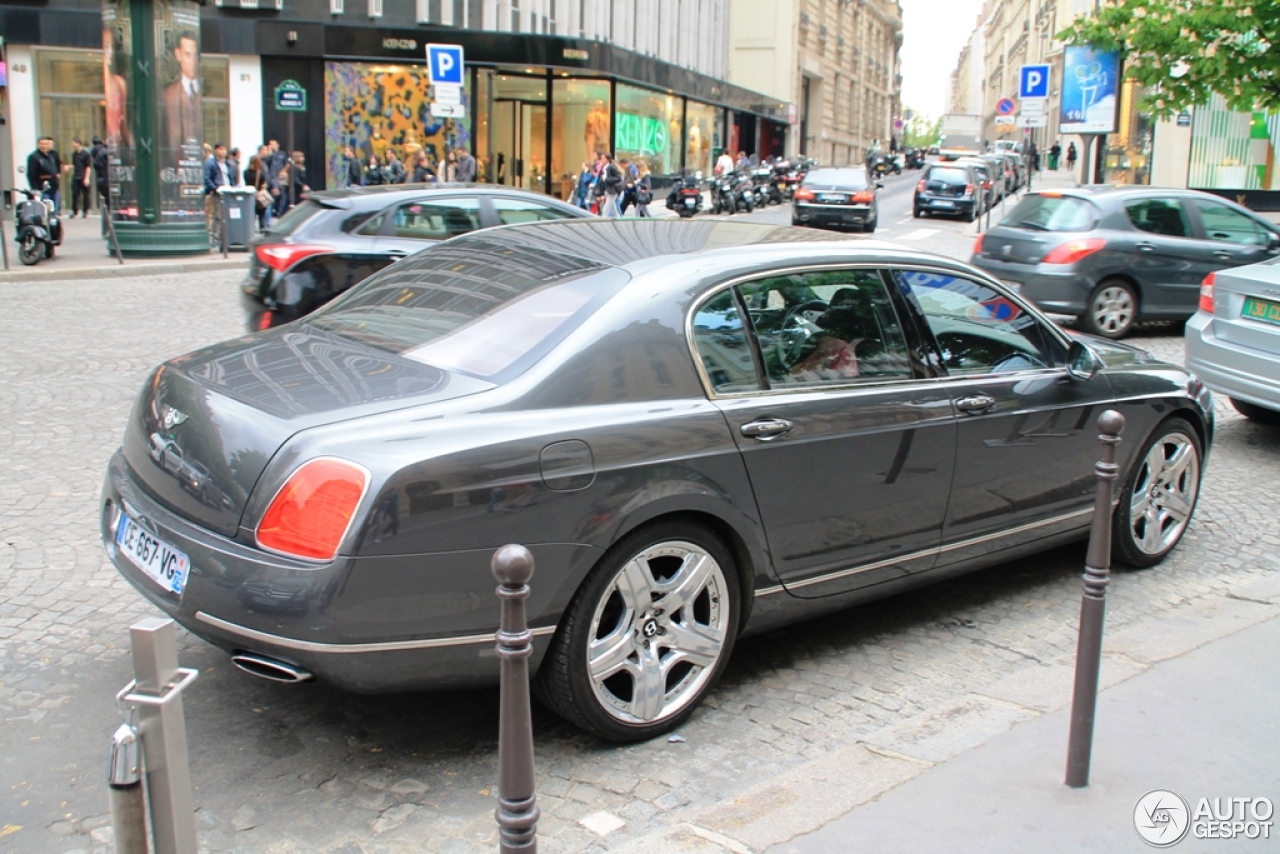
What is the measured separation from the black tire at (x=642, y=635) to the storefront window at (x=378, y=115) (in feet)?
98.3

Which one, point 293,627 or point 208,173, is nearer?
point 293,627

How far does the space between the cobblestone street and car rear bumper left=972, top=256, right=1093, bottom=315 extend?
636 centimetres

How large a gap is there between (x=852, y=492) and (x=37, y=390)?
22.4 ft

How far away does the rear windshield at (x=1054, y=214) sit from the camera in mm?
12688

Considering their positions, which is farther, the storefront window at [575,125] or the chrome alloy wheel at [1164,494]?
the storefront window at [575,125]

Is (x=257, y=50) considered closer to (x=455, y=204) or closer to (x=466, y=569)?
(x=455, y=204)

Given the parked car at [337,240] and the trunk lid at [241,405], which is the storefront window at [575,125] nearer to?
the parked car at [337,240]

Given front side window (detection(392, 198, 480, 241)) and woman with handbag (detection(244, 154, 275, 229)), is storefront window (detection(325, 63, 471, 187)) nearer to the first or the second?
woman with handbag (detection(244, 154, 275, 229))

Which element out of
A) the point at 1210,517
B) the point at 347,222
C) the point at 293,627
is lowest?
the point at 1210,517

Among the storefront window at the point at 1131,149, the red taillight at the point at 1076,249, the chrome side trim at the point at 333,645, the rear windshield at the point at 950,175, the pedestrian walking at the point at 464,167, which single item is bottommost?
the chrome side trim at the point at 333,645

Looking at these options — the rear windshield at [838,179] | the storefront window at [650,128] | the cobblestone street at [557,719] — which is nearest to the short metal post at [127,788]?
the cobblestone street at [557,719]

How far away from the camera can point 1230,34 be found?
2006 cm

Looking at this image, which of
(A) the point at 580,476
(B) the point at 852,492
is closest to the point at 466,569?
(A) the point at 580,476

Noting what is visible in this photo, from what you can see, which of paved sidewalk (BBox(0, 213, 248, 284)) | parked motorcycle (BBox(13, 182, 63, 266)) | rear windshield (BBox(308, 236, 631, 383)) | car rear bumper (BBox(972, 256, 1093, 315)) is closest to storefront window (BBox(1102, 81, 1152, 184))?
car rear bumper (BBox(972, 256, 1093, 315))
